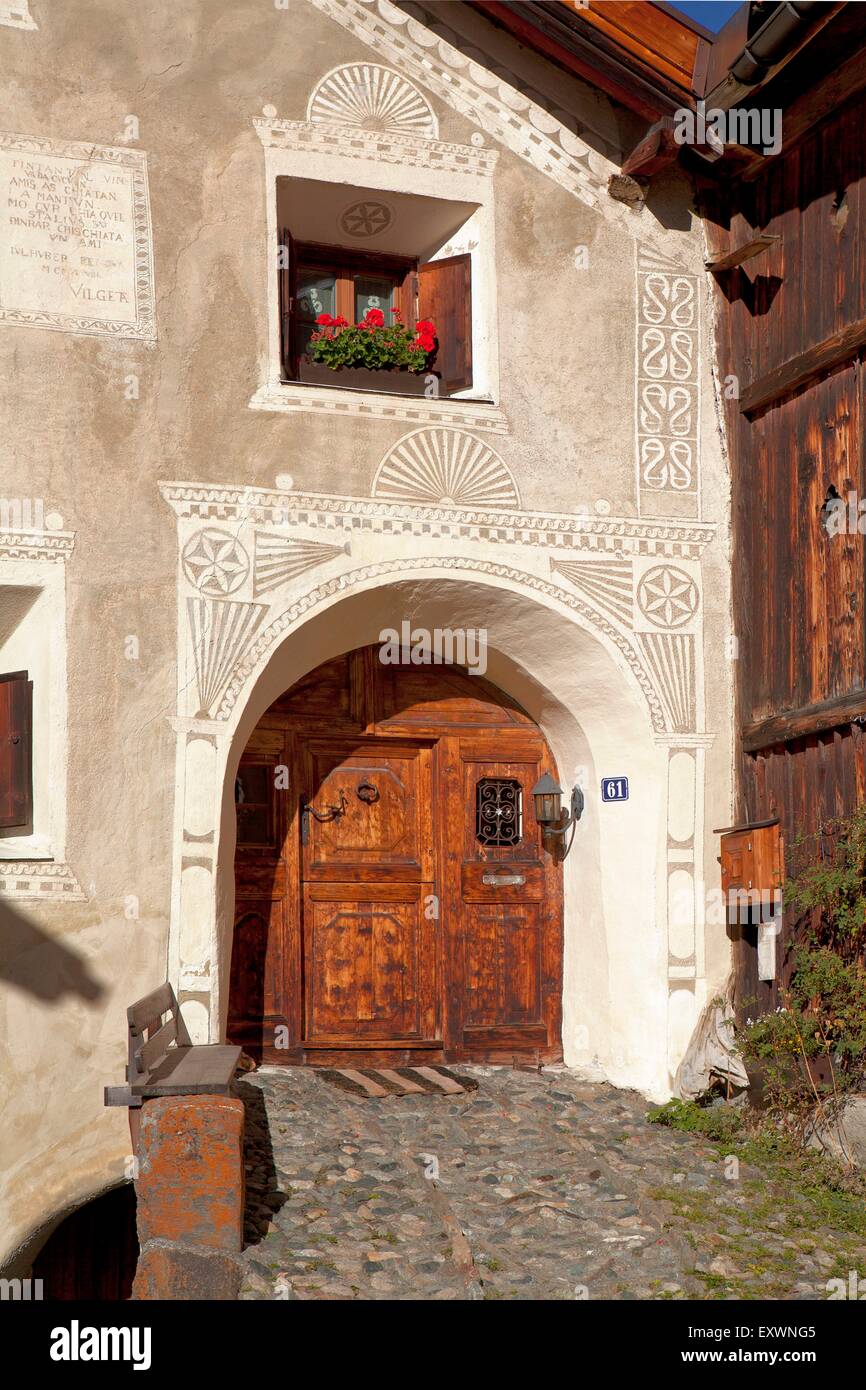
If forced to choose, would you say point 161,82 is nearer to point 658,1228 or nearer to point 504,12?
point 504,12

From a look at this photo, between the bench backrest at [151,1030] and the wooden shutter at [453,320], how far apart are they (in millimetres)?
3793

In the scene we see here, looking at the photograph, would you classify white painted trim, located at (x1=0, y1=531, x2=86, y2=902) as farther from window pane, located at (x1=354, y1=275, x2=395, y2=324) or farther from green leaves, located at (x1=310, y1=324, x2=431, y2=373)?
window pane, located at (x1=354, y1=275, x2=395, y2=324)

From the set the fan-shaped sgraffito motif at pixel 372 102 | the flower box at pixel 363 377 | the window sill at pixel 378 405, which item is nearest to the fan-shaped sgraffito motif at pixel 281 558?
the window sill at pixel 378 405

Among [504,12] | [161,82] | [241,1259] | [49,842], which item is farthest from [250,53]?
[241,1259]

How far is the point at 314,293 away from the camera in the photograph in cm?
952

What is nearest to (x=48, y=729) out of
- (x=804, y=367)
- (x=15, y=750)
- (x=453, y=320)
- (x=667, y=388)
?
(x=15, y=750)

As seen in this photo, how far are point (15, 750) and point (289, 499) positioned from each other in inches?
75.8

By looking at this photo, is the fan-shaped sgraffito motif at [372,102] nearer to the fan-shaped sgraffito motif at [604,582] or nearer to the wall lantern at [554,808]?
the fan-shaped sgraffito motif at [604,582]

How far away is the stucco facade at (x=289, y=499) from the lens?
8031mm

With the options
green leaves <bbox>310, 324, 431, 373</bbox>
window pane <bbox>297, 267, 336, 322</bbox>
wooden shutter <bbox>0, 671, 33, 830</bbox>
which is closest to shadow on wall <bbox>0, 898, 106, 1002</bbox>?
wooden shutter <bbox>0, 671, 33, 830</bbox>

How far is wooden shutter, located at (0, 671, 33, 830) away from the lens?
8.00 m

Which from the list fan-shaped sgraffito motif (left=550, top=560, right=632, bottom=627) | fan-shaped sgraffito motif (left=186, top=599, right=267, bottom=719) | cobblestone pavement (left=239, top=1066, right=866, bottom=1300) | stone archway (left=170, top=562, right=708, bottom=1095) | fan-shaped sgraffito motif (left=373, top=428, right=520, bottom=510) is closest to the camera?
cobblestone pavement (left=239, top=1066, right=866, bottom=1300)

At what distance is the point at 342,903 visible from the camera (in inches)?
370

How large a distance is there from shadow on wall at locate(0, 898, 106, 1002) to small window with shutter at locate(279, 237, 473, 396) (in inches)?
130
